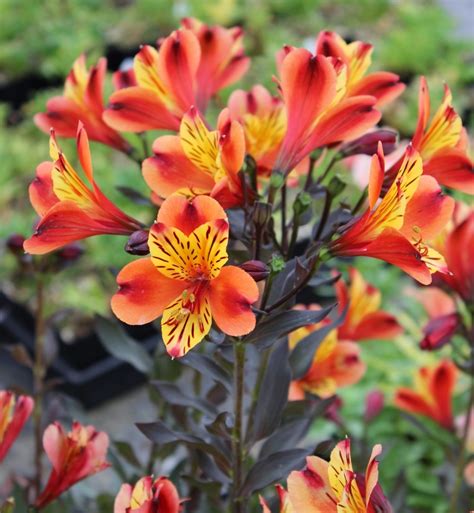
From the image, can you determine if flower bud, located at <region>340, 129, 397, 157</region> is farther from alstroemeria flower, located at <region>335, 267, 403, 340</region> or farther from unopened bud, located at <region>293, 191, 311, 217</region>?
alstroemeria flower, located at <region>335, 267, 403, 340</region>

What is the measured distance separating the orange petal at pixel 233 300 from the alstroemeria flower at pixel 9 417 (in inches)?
10.0

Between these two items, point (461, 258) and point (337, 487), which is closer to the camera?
point (337, 487)

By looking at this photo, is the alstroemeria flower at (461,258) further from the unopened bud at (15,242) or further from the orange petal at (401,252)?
the unopened bud at (15,242)

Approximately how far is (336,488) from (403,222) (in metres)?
0.20

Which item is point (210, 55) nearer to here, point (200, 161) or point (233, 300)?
point (200, 161)

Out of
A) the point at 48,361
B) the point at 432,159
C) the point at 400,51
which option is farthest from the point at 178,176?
the point at 400,51

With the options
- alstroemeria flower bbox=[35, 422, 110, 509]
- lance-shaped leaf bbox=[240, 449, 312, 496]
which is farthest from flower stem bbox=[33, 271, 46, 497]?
lance-shaped leaf bbox=[240, 449, 312, 496]

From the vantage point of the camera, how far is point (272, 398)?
0.77 m

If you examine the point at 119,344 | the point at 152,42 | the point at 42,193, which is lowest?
the point at 152,42

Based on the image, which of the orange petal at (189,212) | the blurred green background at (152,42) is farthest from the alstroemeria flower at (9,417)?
the blurred green background at (152,42)

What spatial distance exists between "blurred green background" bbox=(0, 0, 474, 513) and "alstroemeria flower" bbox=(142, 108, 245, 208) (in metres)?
0.99

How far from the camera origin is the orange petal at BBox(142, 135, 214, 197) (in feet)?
2.10

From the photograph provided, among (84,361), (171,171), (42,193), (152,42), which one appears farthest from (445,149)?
(152,42)

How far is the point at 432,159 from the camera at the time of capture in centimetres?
69
